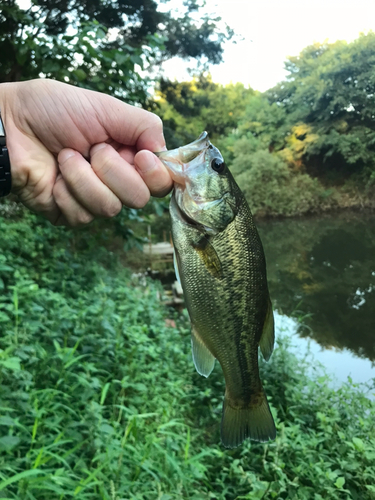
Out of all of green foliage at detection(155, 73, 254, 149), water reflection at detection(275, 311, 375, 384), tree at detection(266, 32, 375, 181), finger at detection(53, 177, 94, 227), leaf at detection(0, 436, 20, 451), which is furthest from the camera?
green foliage at detection(155, 73, 254, 149)

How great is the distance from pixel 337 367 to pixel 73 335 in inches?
130

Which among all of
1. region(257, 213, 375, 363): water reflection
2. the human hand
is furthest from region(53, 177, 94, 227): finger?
region(257, 213, 375, 363): water reflection

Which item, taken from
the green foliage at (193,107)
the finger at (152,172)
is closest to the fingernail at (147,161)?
the finger at (152,172)

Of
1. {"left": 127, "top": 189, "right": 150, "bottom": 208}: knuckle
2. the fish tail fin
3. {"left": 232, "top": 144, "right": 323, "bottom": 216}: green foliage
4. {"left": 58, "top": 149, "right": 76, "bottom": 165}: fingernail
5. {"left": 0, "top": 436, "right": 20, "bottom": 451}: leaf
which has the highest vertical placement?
{"left": 58, "top": 149, "right": 76, "bottom": 165}: fingernail

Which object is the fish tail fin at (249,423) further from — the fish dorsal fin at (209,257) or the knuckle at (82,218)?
the knuckle at (82,218)

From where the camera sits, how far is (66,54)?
3422 mm

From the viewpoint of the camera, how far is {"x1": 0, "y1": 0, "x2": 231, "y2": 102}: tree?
3332 millimetres

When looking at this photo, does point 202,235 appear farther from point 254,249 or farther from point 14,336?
point 14,336

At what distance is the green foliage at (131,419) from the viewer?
1.88m

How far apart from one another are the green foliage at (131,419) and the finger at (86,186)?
873mm

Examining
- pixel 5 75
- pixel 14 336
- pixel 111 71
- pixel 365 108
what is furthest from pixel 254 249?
pixel 365 108

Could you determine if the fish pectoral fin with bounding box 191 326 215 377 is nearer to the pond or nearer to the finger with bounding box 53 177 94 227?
the finger with bounding box 53 177 94 227

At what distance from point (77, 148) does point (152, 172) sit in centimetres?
39

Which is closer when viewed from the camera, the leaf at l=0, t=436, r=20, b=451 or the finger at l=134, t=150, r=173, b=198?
the finger at l=134, t=150, r=173, b=198
